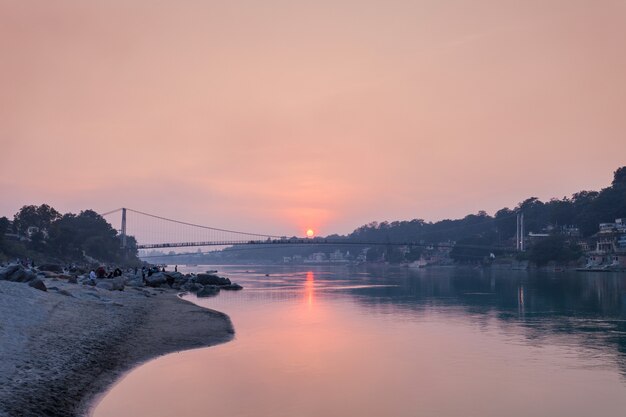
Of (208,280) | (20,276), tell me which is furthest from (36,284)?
(208,280)

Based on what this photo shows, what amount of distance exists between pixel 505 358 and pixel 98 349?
17.0 meters

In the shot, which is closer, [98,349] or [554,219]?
[98,349]

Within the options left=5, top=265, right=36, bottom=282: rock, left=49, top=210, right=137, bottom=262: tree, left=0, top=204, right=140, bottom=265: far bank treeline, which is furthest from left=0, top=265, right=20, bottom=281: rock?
left=49, top=210, right=137, bottom=262: tree

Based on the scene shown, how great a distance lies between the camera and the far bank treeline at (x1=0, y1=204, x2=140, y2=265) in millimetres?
94562

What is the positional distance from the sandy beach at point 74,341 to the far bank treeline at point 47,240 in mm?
59853

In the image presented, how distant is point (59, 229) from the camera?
11138 cm

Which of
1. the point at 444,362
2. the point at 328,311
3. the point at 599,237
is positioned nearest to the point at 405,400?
the point at 444,362

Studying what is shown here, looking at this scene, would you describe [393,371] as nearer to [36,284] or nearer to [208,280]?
[36,284]

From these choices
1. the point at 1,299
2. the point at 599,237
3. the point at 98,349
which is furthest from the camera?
the point at 599,237

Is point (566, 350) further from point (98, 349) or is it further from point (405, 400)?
point (98, 349)

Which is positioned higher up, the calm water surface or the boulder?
the boulder

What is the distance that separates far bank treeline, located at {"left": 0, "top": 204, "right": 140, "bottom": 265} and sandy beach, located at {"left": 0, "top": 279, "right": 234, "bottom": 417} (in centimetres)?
5985

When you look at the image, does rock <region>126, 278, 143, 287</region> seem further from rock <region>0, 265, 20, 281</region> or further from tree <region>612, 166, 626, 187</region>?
tree <region>612, 166, 626, 187</region>

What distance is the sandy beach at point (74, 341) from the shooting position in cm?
1465
